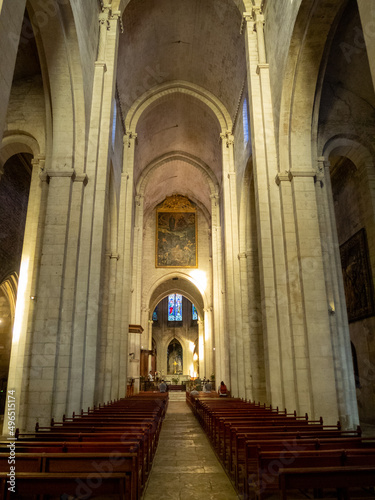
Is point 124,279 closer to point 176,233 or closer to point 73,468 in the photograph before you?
point 176,233

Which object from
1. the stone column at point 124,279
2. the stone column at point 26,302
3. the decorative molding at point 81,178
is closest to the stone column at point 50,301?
the decorative molding at point 81,178

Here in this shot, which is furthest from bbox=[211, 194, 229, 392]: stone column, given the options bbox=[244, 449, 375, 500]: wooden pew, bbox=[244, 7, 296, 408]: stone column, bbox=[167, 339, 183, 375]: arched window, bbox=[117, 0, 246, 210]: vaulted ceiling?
bbox=[167, 339, 183, 375]: arched window

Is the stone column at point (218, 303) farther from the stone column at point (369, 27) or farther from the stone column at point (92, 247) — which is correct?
the stone column at point (369, 27)

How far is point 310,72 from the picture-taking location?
9648mm

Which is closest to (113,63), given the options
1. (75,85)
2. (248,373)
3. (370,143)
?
(75,85)

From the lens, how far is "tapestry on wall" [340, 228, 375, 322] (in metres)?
14.1

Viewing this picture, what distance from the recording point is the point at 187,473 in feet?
18.7

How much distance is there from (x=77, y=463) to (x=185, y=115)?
21601mm

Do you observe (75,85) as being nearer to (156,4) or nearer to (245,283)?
(156,4)

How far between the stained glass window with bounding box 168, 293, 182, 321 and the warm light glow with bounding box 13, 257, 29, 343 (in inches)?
1322

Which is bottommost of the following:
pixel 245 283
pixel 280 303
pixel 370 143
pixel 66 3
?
pixel 280 303

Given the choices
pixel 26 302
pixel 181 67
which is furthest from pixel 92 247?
pixel 181 67

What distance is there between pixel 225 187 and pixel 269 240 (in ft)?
29.6

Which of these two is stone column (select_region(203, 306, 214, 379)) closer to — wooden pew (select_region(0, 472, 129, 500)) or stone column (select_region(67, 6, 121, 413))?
stone column (select_region(67, 6, 121, 413))
